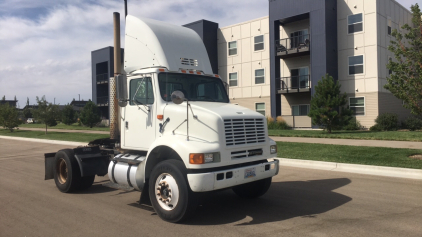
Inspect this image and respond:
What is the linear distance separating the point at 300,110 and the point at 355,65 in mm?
5734

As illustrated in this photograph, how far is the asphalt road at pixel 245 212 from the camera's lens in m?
5.57

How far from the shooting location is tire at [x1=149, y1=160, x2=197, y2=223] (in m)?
5.76

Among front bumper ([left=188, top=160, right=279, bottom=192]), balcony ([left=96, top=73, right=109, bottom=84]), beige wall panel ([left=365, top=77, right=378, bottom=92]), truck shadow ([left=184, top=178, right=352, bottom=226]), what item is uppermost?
balcony ([left=96, top=73, right=109, bottom=84])

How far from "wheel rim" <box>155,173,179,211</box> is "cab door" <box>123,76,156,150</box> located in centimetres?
104

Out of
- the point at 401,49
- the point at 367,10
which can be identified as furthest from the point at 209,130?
the point at 367,10

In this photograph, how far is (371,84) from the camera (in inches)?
1068

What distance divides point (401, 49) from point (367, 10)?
16601 millimetres

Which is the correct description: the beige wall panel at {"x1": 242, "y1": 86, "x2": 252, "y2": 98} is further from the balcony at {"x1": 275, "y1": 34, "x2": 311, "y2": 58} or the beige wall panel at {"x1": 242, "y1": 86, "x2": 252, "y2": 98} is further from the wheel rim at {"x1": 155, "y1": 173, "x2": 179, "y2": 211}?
the wheel rim at {"x1": 155, "y1": 173, "x2": 179, "y2": 211}

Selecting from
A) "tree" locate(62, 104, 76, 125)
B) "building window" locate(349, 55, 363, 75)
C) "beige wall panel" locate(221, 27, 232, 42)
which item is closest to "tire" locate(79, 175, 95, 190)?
"building window" locate(349, 55, 363, 75)

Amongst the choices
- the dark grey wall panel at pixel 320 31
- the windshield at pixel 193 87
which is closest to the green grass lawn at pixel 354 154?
the windshield at pixel 193 87

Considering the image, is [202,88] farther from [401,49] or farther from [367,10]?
[367,10]

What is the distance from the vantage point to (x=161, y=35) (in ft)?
24.6

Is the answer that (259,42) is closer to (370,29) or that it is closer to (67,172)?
(370,29)

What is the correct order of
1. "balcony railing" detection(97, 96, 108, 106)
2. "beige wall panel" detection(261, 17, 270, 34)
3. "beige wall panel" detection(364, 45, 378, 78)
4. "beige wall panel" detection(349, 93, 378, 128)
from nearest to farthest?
"beige wall panel" detection(364, 45, 378, 78)
"beige wall panel" detection(349, 93, 378, 128)
"beige wall panel" detection(261, 17, 270, 34)
"balcony railing" detection(97, 96, 108, 106)
